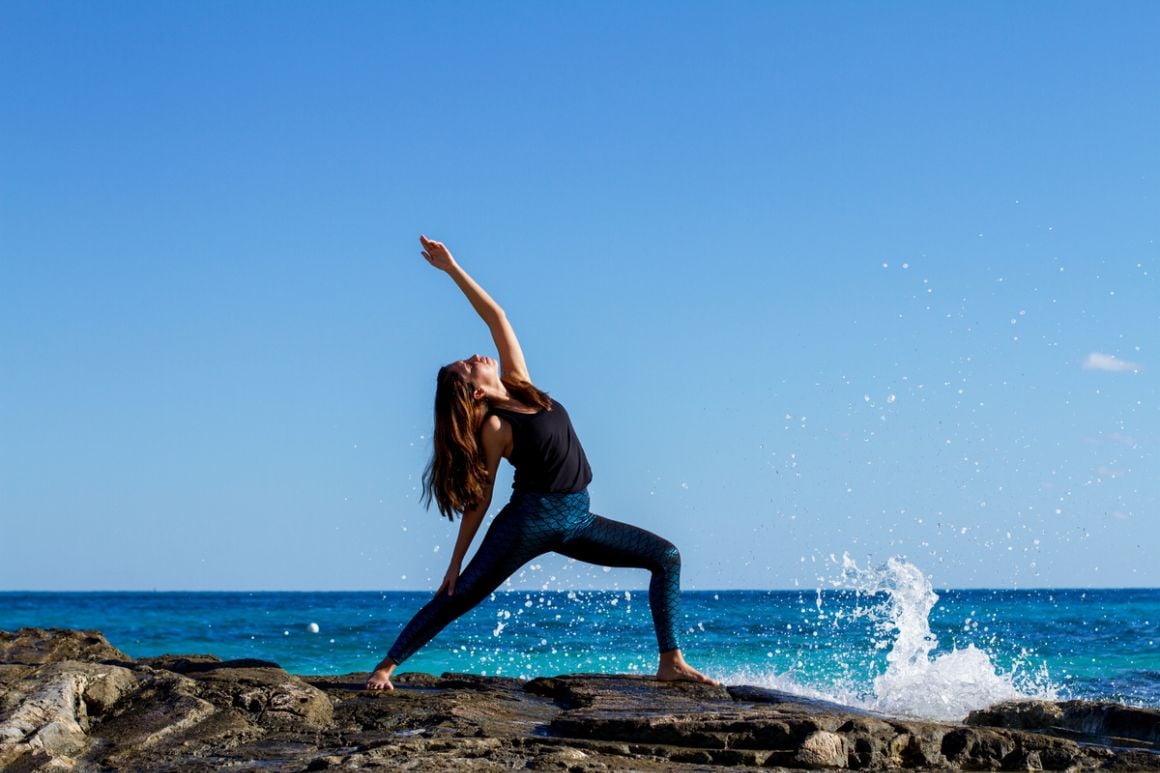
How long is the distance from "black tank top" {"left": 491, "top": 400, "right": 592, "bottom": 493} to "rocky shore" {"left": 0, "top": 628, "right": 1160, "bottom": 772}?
3.41 feet

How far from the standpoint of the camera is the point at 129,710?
16.5ft

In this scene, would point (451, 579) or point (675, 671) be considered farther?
point (675, 671)

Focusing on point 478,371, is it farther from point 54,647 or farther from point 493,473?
point 54,647

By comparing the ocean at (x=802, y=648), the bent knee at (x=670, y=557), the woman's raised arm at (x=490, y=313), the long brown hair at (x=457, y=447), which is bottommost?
the ocean at (x=802, y=648)

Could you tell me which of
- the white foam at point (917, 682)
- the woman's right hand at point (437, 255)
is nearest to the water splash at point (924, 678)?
the white foam at point (917, 682)

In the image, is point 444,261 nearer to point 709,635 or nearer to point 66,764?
point 66,764

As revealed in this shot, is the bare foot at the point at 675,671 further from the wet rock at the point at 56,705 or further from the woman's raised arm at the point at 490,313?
the wet rock at the point at 56,705

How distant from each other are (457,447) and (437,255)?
3.41 feet

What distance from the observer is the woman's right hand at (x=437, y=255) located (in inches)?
251

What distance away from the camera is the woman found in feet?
19.7

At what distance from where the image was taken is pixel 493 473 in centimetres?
608

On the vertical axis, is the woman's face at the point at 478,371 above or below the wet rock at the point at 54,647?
above

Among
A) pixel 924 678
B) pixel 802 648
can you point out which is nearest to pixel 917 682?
pixel 924 678

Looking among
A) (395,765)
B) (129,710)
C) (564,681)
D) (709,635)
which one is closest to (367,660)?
(709,635)
